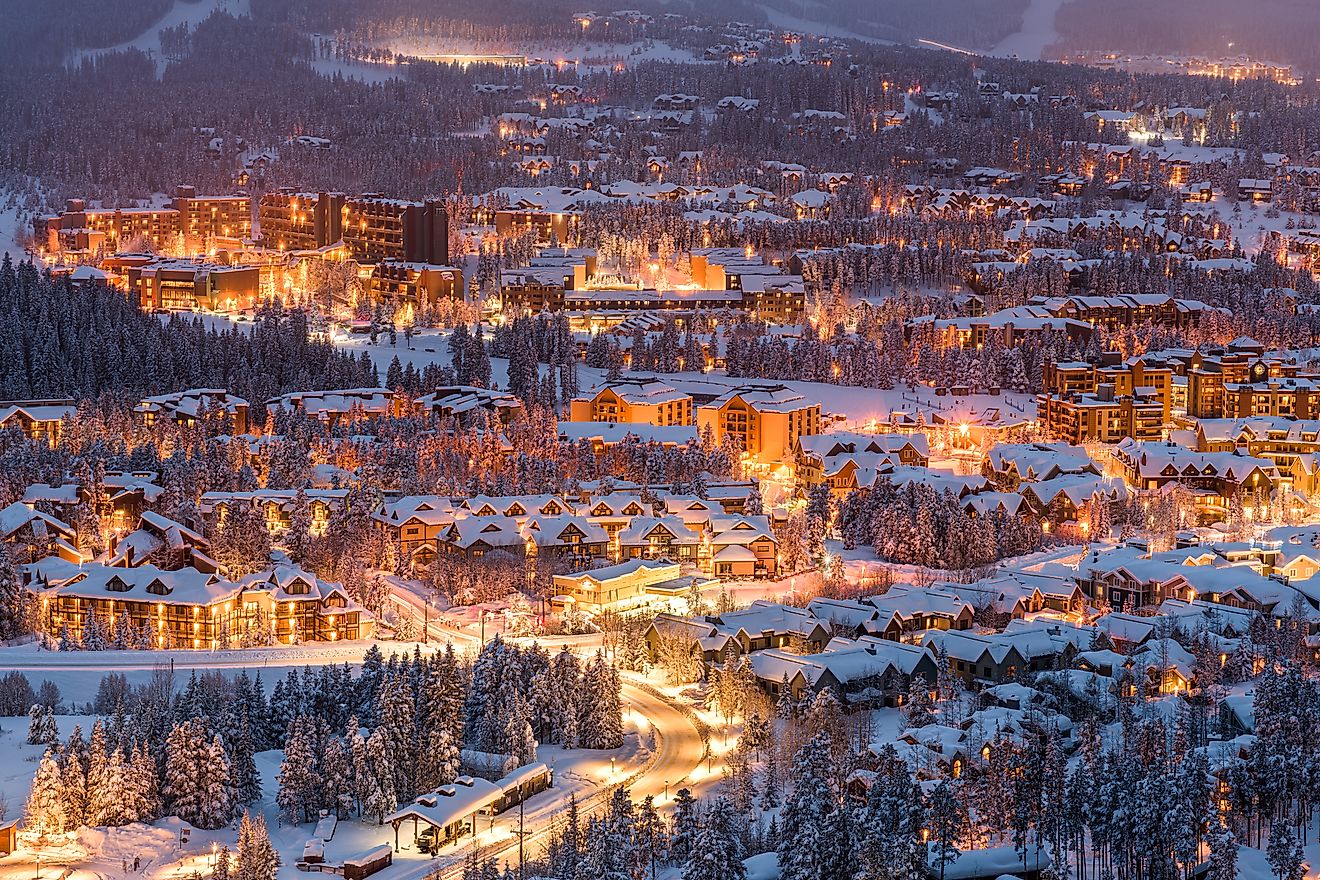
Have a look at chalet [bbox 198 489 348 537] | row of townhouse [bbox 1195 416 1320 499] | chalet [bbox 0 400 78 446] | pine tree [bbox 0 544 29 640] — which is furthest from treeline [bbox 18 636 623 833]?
row of townhouse [bbox 1195 416 1320 499]

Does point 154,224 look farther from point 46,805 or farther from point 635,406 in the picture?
point 46,805

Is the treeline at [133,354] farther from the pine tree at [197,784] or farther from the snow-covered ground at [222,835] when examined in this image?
the pine tree at [197,784]

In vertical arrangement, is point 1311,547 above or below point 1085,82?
below

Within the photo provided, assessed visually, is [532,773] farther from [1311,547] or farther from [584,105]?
[584,105]

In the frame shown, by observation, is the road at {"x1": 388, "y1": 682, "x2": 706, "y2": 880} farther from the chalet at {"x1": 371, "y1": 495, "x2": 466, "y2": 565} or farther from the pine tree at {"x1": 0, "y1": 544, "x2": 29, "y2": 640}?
the pine tree at {"x1": 0, "y1": 544, "x2": 29, "y2": 640}

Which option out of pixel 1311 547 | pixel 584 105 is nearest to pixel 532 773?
pixel 1311 547

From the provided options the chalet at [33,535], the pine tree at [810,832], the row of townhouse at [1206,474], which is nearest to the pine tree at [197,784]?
the pine tree at [810,832]
